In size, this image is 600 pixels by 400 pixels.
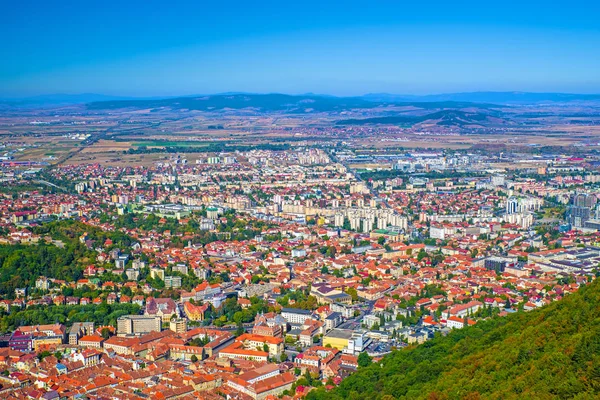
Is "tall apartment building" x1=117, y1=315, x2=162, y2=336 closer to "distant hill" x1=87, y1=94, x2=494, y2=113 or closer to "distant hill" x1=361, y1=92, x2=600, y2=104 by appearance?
"distant hill" x1=87, y1=94, x2=494, y2=113

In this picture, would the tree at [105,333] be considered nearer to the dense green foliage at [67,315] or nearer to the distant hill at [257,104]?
the dense green foliage at [67,315]

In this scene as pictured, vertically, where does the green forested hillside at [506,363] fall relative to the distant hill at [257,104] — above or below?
above

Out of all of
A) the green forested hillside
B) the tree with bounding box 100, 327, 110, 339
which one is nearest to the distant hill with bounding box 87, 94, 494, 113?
the tree with bounding box 100, 327, 110, 339

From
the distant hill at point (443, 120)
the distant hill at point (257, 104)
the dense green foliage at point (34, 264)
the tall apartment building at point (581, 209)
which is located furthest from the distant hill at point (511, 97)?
the dense green foliage at point (34, 264)

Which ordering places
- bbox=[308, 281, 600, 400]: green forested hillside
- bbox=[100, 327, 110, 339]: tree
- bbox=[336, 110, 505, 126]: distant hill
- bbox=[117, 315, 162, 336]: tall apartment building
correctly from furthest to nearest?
bbox=[336, 110, 505, 126]: distant hill → bbox=[117, 315, 162, 336]: tall apartment building → bbox=[100, 327, 110, 339]: tree → bbox=[308, 281, 600, 400]: green forested hillside

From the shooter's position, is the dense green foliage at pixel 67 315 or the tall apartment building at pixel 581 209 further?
the tall apartment building at pixel 581 209

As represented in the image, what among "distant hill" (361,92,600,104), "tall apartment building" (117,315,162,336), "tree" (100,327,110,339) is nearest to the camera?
"tree" (100,327,110,339)

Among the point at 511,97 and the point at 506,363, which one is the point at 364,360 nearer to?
the point at 506,363
